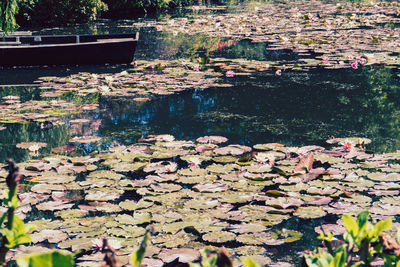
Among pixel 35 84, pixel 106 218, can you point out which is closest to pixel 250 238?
pixel 106 218

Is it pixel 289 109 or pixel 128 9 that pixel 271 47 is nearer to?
pixel 289 109

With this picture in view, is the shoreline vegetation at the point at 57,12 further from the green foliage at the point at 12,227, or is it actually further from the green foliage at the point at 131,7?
the green foliage at the point at 12,227

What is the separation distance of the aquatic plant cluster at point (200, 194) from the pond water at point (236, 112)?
0.06 m

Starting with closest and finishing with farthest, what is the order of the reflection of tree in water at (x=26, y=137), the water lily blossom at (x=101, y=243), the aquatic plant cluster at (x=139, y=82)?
the water lily blossom at (x=101, y=243), the reflection of tree in water at (x=26, y=137), the aquatic plant cluster at (x=139, y=82)

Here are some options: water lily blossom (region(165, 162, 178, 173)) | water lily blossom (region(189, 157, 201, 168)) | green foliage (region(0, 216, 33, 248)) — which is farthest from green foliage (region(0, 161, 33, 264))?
water lily blossom (region(189, 157, 201, 168))

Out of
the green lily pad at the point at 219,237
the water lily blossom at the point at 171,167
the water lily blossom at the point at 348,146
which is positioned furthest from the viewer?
the water lily blossom at the point at 348,146

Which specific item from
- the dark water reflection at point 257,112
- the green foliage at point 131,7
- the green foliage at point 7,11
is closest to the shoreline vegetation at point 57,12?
the green foliage at point 131,7

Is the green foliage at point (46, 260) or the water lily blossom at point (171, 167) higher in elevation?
the green foliage at point (46, 260)

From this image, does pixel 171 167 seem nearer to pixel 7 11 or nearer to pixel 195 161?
pixel 195 161

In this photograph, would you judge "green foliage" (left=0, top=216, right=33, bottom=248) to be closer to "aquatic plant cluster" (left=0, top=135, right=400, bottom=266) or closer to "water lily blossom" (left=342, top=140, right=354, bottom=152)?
"aquatic plant cluster" (left=0, top=135, right=400, bottom=266)

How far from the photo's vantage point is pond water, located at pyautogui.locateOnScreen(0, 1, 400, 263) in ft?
A: 11.8

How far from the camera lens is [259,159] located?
3.09 meters

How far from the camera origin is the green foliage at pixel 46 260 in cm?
51

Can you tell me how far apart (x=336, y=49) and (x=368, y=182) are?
16.2 ft
